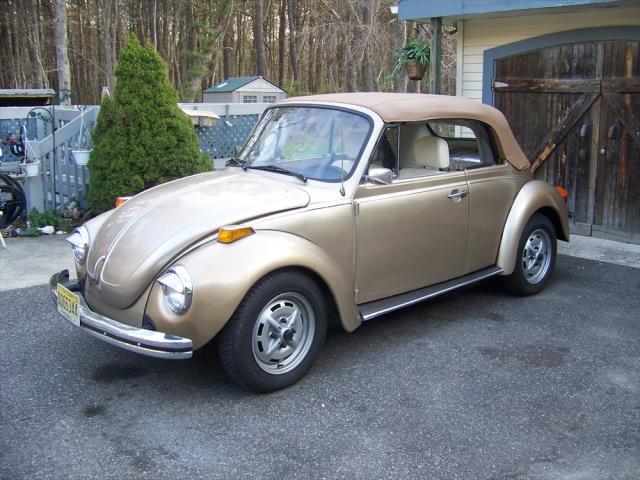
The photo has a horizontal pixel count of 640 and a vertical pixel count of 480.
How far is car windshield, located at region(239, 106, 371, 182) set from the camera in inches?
183

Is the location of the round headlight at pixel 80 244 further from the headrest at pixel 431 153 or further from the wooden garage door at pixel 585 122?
the wooden garage door at pixel 585 122

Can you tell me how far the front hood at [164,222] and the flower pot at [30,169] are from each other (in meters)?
4.26

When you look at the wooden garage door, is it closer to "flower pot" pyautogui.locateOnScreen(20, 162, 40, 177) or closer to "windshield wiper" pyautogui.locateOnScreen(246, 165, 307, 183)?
"windshield wiper" pyautogui.locateOnScreen(246, 165, 307, 183)

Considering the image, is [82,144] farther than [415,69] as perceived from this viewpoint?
No

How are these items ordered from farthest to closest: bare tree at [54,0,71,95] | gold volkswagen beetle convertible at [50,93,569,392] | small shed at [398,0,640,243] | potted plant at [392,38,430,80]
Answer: bare tree at [54,0,71,95] → potted plant at [392,38,430,80] → small shed at [398,0,640,243] → gold volkswagen beetle convertible at [50,93,569,392]

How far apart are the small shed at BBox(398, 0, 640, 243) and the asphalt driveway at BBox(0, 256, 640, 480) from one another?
9.53 ft

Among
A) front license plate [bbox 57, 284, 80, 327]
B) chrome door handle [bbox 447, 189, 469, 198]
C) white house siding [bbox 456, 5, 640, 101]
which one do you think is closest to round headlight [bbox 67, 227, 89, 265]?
front license plate [bbox 57, 284, 80, 327]

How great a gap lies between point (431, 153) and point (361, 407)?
2.19 meters

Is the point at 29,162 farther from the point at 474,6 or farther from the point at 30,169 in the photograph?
the point at 474,6

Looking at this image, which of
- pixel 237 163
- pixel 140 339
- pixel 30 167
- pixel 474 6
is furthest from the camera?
pixel 30 167

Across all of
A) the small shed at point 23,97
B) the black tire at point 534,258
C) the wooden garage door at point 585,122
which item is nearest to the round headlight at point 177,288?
the black tire at point 534,258

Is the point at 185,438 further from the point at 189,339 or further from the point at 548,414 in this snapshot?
the point at 548,414

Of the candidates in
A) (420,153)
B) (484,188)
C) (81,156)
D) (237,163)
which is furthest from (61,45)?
(484,188)

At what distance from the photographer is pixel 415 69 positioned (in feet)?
31.2
